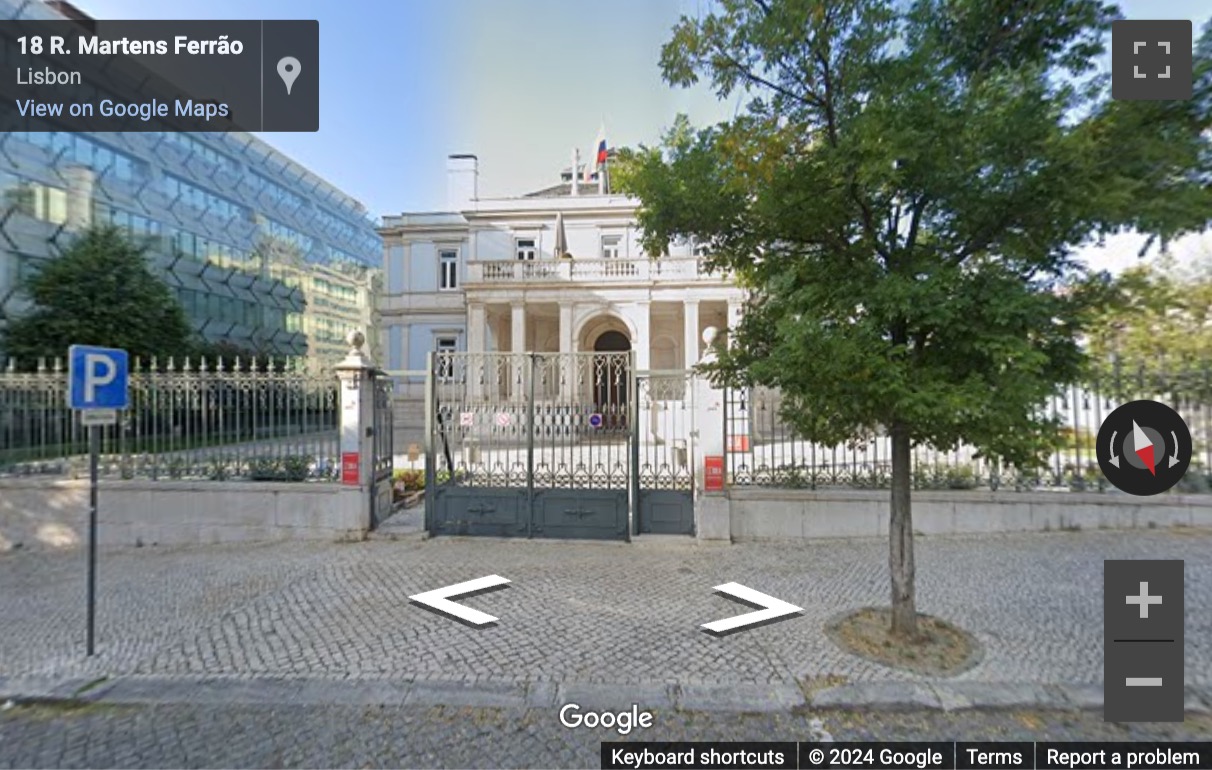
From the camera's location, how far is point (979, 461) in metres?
6.79

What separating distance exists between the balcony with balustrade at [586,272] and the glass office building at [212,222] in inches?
601

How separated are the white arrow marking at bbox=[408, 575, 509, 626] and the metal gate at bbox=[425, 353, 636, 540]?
1.53 meters

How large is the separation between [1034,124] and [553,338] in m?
21.3

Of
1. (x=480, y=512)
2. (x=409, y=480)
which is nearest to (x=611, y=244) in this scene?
(x=409, y=480)

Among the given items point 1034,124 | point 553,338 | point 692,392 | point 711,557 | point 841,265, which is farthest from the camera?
point 553,338

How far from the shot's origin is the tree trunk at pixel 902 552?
4.15m

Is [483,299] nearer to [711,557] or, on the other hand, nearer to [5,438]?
[5,438]

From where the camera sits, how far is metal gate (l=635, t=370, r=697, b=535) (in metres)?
6.88

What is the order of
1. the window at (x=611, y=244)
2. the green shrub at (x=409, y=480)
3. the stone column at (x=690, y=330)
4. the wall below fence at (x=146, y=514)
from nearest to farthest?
the wall below fence at (x=146, y=514)
the green shrub at (x=409, y=480)
the stone column at (x=690, y=330)
the window at (x=611, y=244)

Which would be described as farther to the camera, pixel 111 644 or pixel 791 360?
pixel 111 644

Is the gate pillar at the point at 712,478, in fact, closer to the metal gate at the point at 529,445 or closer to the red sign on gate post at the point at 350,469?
the metal gate at the point at 529,445

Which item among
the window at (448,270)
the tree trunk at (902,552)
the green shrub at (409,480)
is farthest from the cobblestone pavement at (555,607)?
the window at (448,270)

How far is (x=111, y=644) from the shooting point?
13.9 ft

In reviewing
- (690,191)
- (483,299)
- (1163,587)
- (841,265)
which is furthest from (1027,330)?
(483,299)
